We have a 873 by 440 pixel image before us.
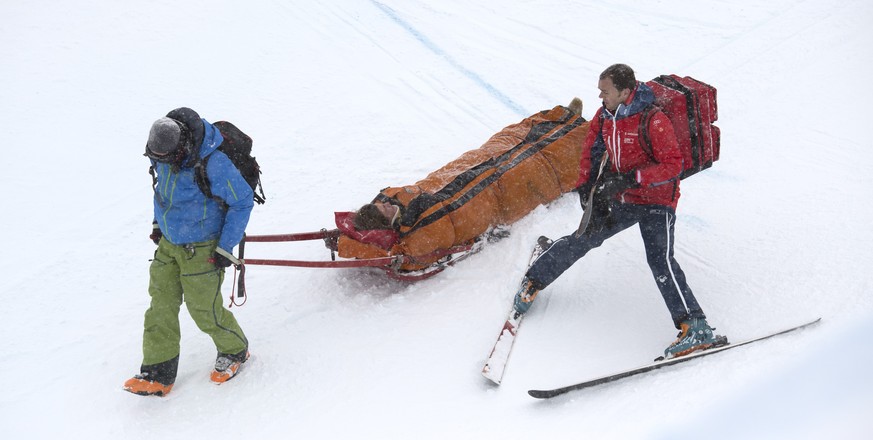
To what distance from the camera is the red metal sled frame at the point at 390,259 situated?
14.2 feet

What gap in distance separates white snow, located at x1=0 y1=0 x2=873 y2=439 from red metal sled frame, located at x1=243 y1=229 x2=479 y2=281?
4.4 inches

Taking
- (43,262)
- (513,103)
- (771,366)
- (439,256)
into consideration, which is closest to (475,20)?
(513,103)

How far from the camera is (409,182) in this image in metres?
6.02

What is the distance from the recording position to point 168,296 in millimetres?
3932

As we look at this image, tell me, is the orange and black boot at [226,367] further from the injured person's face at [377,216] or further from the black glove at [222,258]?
the injured person's face at [377,216]

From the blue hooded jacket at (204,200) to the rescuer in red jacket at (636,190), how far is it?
6.15ft

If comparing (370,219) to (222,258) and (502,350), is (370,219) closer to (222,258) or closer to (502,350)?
(222,258)

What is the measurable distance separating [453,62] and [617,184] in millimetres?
4693

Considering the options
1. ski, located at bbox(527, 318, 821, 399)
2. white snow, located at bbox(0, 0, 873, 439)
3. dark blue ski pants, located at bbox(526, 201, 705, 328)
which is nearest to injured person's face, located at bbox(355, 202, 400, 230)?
white snow, located at bbox(0, 0, 873, 439)

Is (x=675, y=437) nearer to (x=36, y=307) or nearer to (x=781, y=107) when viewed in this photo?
(x=36, y=307)

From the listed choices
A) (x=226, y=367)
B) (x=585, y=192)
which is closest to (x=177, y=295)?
(x=226, y=367)

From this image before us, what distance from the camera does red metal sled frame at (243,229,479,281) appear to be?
432cm

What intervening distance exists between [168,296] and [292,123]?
3396 mm

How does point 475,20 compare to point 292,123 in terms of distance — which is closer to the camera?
point 292,123
